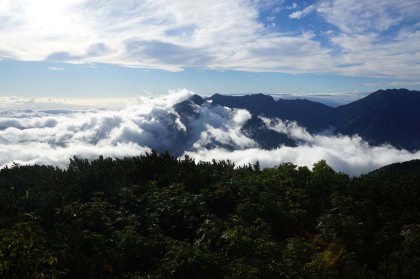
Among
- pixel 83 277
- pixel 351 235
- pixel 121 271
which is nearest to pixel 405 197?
pixel 351 235

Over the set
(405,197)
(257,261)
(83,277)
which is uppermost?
(405,197)

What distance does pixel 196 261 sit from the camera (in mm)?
9234

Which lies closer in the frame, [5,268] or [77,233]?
[5,268]

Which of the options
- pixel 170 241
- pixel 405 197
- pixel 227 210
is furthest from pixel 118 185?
pixel 405 197

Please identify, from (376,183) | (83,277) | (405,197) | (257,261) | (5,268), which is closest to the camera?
(5,268)

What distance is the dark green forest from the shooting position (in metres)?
8.14

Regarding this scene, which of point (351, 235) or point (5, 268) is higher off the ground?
point (5, 268)

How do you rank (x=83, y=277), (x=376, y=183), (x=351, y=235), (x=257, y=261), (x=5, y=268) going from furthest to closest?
(x=376, y=183) → (x=351, y=235) → (x=83, y=277) → (x=257, y=261) → (x=5, y=268)

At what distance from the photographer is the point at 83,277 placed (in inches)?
359

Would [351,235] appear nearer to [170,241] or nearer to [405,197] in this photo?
[405,197]

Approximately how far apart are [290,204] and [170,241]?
16.1 feet

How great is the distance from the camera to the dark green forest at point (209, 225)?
814 cm

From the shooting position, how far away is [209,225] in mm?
11141

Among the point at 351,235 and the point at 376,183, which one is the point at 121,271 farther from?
the point at 376,183
